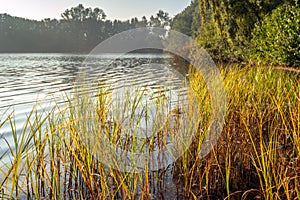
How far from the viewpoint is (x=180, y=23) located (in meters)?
54.6

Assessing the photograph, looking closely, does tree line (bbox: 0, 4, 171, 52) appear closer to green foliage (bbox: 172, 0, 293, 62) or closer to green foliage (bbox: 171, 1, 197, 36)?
green foliage (bbox: 171, 1, 197, 36)

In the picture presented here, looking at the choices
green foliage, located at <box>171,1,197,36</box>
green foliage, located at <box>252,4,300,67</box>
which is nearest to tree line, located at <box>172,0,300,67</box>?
green foliage, located at <box>252,4,300,67</box>

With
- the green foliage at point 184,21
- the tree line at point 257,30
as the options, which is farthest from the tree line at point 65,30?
the tree line at point 257,30

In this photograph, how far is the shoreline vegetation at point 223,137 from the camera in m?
1.91

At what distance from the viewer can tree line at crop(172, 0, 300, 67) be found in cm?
890

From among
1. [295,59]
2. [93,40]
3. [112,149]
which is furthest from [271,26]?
[93,40]

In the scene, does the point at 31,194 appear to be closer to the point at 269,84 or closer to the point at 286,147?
the point at 286,147

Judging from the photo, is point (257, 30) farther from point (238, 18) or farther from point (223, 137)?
point (223, 137)

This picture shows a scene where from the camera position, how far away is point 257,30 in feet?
40.4

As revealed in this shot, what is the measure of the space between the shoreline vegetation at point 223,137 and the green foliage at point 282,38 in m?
0.04

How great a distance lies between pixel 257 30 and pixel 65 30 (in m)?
70.0

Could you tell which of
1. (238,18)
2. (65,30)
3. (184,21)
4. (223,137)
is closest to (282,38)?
(238,18)

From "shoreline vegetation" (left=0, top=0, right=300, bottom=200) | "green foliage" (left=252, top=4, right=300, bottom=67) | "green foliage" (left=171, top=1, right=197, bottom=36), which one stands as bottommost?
"shoreline vegetation" (left=0, top=0, right=300, bottom=200)

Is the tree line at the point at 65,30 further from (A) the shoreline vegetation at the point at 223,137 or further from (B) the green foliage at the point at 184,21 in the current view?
(A) the shoreline vegetation at the point at 223,137
